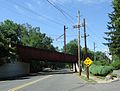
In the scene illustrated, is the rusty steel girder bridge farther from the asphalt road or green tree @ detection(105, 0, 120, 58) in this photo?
the asphalt road

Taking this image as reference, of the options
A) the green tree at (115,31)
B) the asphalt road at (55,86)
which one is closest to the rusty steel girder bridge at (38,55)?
the green tree at (115,31)

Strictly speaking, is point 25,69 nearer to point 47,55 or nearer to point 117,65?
point 47,55

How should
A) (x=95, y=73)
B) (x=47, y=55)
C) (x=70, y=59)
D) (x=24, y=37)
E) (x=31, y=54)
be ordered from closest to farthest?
1. (x=95, y=73)
2. (x=31, y=54)
3. (x=47, y=55)
4. (x=70, y=59)
5. (x=24, y=37)

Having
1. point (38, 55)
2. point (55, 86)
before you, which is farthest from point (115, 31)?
point (55, 86)

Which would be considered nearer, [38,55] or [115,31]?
[115,31]

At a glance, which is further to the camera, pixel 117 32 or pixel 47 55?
pixel 47 55

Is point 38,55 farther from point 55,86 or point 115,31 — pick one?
point 55,86

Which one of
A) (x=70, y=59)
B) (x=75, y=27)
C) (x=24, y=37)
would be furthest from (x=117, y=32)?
(x=24, y=37)

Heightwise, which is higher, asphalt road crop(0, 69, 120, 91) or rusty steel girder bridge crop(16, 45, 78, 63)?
rusty steel girder bridge crop(16, 45, 78, 63)

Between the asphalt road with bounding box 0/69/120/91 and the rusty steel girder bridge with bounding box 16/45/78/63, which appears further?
the rusty steel girder bridge with bounding box 16/45/78/63

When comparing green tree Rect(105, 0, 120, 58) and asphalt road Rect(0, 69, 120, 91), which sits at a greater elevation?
green tree Rect(105, 0, 120, 58)

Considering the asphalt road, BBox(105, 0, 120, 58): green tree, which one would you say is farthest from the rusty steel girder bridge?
the asphalt road

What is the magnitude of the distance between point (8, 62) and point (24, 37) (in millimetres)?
83492

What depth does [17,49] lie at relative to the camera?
6800cm
